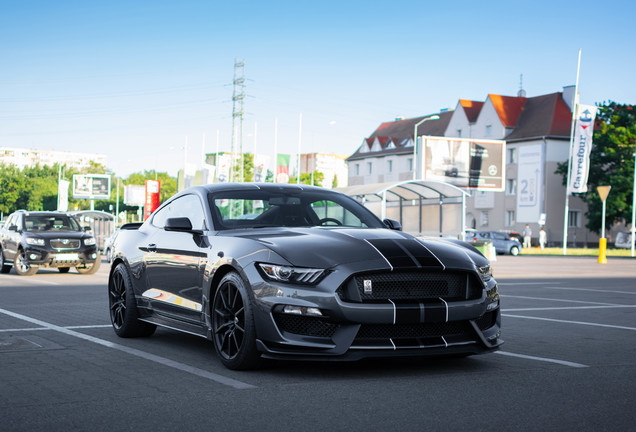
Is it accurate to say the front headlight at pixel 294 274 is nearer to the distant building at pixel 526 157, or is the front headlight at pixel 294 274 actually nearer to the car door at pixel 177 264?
A: the car door at pixel 177 264

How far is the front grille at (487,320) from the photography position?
6570 millimetres

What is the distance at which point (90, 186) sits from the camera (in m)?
88.0

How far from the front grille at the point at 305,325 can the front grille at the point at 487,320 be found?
3.95 ft

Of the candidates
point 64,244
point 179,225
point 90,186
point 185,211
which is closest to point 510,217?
point 90,186

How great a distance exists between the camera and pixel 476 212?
272 feet

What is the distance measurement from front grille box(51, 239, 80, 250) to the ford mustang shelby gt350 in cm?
1543

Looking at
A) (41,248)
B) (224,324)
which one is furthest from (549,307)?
(41,248)

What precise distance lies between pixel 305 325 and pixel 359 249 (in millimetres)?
689

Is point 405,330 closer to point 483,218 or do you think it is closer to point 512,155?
point 512,155

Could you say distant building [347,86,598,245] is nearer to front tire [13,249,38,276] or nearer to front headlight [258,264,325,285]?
front tire [13,249,38,276]

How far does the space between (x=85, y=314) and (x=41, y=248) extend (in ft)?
37.7

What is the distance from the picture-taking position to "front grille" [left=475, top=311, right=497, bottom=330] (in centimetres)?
657

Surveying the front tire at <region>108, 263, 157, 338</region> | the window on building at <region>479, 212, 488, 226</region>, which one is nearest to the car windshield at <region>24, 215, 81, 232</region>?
the front tire at <region>108, 263, 157, 338</region>

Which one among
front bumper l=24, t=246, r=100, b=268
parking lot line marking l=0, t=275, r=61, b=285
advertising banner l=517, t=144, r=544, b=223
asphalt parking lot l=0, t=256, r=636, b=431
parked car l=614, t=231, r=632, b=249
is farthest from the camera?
advertising banner l=517, t=144, r=544, b=223
